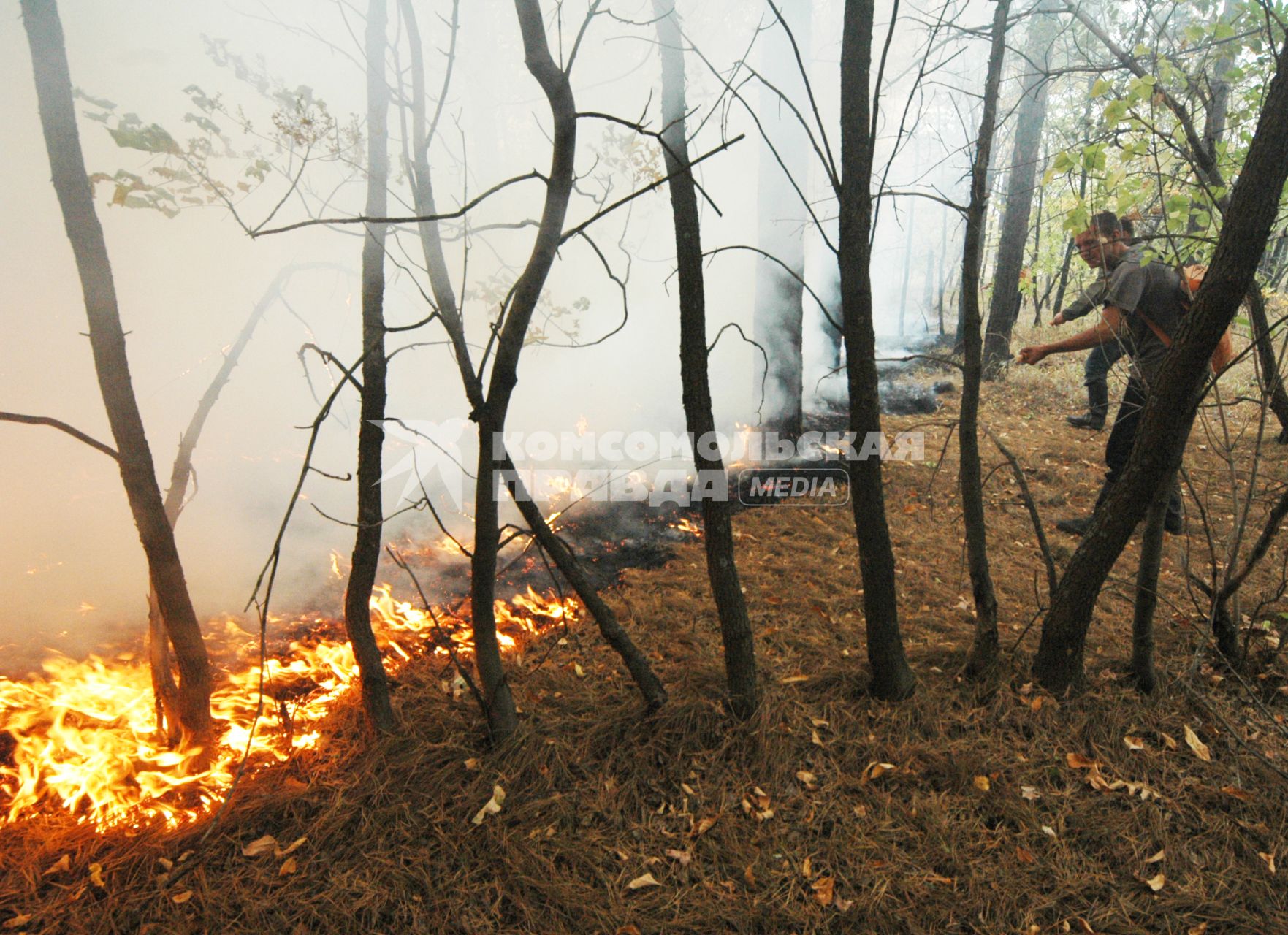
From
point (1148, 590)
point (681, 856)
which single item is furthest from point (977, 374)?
point (681, 856)

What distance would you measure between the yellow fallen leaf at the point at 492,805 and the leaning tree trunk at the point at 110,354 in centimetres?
133

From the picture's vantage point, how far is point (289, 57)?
5.65 metres

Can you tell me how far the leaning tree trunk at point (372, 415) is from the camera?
258 centimetres

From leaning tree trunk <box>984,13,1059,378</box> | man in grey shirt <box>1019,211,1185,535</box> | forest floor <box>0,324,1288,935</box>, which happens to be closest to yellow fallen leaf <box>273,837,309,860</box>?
forest floor <box>0,324,1288,935</box>

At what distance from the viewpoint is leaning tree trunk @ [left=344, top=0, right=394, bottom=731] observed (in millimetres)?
2584

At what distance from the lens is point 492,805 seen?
2.38 meters

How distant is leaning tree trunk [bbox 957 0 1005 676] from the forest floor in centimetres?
29

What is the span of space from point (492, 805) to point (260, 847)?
0.83 metres

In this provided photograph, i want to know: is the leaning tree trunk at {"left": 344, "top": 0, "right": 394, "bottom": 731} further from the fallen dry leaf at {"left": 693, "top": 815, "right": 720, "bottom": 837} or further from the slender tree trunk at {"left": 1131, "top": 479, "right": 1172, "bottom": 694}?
the slender tree trunk at {"left": 1131, "top": 479, "right": 1172, "bottom": 694}

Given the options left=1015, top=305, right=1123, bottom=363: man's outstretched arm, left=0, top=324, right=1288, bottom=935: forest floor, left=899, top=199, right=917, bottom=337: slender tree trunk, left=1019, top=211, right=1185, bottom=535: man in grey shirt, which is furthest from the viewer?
left=899, top=199, right=917, bottom=337: slender tree trunk

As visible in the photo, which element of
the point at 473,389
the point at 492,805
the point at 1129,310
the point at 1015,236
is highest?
the point at 1015,236

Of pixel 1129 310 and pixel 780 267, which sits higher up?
pixel 780 267

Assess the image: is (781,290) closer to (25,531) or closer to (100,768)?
(100,768)

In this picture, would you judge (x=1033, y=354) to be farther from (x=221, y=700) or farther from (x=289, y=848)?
(x=221, y=700)
